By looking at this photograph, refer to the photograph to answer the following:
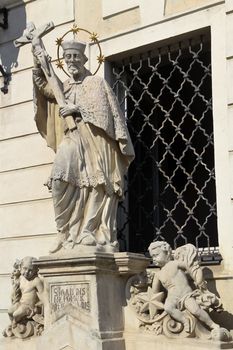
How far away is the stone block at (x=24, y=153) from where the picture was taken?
30.6 ft

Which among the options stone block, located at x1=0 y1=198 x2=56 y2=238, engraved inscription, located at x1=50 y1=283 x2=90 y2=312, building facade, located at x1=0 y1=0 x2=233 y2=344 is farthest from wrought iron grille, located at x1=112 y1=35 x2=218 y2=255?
engraved inscription, located at x1=50 y1=283 x2=90 y2=312

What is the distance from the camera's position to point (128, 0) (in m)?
8.95

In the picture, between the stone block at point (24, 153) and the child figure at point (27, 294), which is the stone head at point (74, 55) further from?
the child figure at point (27, 294)

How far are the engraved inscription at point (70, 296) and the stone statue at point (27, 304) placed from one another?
51 cm

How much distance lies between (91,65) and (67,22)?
2.71ft

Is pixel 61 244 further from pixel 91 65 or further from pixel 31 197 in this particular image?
pixel 91 65

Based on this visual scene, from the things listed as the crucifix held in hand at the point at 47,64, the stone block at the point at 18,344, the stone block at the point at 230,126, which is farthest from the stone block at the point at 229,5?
the stone block at the point at 18,344

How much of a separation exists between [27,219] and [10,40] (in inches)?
108

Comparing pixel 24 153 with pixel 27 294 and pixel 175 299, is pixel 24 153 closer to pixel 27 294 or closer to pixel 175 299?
pixel 27 294

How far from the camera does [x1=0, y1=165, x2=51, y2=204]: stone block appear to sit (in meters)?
9.27

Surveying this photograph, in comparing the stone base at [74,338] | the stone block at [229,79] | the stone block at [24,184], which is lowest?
the stone base at [74,338]

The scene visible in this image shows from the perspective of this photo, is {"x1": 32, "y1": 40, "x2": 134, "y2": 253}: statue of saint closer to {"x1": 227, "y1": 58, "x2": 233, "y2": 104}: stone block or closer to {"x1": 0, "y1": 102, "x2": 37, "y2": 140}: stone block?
{"x1": 227, "y1": 58, "x2": 233, "y2": 104}: stone block

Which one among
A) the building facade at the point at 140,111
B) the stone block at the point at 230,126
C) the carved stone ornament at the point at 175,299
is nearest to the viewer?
the carved stone ornament at the point at 175,299

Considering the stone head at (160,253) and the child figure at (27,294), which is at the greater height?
the stone head at (160,253)
